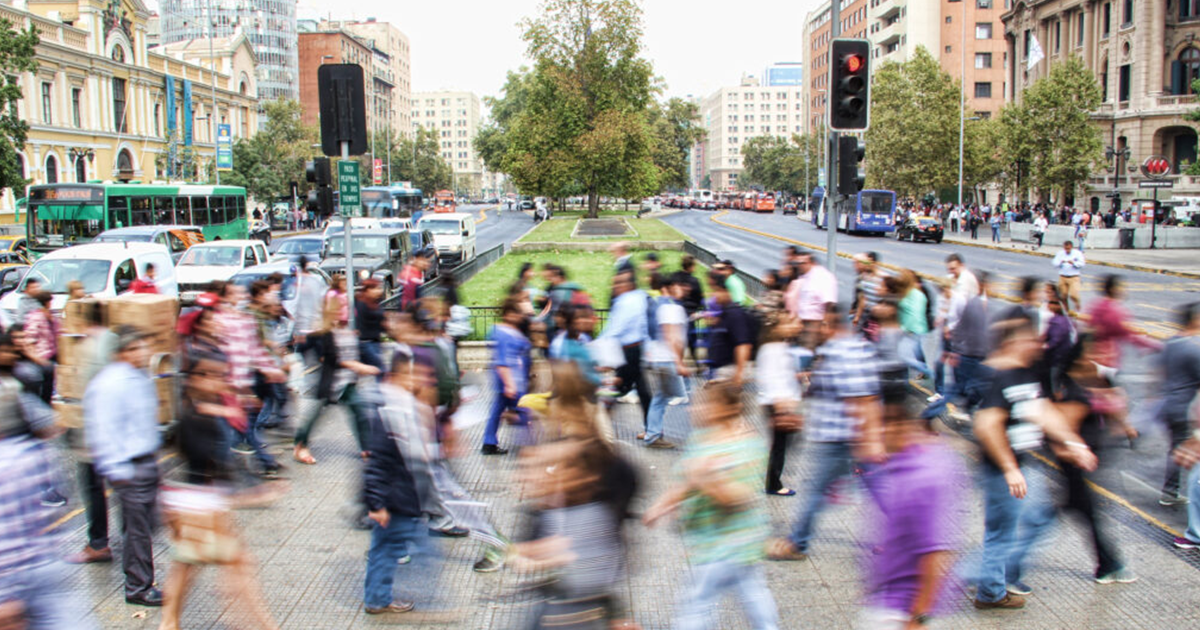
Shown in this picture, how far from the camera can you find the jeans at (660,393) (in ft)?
30.9

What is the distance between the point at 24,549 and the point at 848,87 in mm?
9936

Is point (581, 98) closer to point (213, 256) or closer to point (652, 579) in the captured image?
point (213, 256)

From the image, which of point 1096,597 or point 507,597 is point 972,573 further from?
point 507,597

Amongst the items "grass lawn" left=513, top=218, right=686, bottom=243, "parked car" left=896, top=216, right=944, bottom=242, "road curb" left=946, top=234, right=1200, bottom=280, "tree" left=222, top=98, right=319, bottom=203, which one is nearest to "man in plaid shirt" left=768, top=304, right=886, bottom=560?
"road curb" left=946, top=234, right=1200, bottom=280

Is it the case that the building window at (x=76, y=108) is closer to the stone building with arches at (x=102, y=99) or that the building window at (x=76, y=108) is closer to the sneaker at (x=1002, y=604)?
the stone building with arches at (x=102, y=99)

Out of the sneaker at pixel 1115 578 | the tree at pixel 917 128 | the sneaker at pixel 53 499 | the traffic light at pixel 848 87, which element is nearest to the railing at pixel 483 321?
the traffic light at pixel 848 87

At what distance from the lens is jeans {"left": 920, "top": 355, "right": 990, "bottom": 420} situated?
30.5 ft

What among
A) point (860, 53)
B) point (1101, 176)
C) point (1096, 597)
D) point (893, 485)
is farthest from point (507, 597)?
point (1101, 176)

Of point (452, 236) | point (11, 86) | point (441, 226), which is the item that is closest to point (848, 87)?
point (452, 236)

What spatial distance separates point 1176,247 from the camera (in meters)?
40.1

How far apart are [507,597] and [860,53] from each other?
822 cm

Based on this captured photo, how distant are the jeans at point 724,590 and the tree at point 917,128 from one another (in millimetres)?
52912

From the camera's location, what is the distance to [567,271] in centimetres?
1619

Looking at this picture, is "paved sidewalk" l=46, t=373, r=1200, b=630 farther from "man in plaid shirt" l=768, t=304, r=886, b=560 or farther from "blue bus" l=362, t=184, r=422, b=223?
"blue bus" l=362, t=184, r=422, b=223
